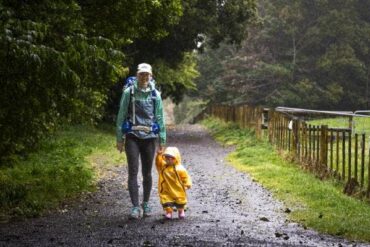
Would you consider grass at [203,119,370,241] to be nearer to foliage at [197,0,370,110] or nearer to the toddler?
the toddler

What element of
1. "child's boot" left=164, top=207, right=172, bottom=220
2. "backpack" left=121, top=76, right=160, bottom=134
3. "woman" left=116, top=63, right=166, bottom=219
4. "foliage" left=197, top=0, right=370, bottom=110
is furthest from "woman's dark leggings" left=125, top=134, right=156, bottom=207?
"foliage" left=197, top=0, right=370, bottom=110

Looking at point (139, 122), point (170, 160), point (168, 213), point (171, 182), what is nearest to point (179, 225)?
point (168, 213)

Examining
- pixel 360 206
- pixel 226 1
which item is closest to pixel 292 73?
pixel 226 1

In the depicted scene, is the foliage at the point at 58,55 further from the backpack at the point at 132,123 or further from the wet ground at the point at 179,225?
the wet ground at the point at 179,225

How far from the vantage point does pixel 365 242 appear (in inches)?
267

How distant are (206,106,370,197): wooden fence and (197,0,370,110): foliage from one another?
2317cm

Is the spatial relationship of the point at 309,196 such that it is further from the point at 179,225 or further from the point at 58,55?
the point at 58,55

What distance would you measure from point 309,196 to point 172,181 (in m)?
2.98

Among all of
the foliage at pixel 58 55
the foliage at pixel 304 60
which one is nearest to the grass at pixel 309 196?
the foliage at pixel 58 55

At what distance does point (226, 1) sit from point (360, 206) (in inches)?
663

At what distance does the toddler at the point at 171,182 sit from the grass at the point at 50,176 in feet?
6.11

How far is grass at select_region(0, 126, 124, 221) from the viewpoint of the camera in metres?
8.31

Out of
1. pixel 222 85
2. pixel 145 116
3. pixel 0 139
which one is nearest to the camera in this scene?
pixel 145 116

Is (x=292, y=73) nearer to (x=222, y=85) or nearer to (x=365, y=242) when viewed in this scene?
(x=222, y=85)
